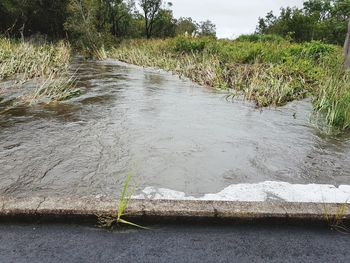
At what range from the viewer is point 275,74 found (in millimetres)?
7031

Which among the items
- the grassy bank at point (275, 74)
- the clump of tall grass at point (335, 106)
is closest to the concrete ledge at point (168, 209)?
the clump of tall grass at point (335, 106)

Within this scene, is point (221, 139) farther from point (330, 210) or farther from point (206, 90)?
point (206, 90)

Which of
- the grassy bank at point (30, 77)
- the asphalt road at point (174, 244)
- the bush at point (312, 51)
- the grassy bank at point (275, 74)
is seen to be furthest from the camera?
the bush at point (312, 51)

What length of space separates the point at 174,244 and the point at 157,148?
153 centimetres

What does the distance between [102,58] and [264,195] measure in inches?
549

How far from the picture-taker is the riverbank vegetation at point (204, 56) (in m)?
5.81

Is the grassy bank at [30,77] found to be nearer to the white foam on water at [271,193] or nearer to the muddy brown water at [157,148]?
the muddy brown water at [157,148]

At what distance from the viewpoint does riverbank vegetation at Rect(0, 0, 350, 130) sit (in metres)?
5.81

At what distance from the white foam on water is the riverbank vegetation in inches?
84.9

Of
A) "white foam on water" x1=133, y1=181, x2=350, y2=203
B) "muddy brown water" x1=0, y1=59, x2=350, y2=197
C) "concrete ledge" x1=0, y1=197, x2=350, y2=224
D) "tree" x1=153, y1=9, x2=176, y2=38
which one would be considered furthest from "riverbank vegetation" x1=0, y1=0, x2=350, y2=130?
"tree" x1=153, y1=9, x2=176, y2=38

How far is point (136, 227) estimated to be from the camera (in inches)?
73.1

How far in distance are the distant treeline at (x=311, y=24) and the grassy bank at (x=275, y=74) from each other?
720 inches

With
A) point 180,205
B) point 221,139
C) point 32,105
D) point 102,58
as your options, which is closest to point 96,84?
point 32,105

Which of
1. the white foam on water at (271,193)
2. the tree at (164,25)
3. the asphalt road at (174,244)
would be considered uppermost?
the tree at (164,25)
